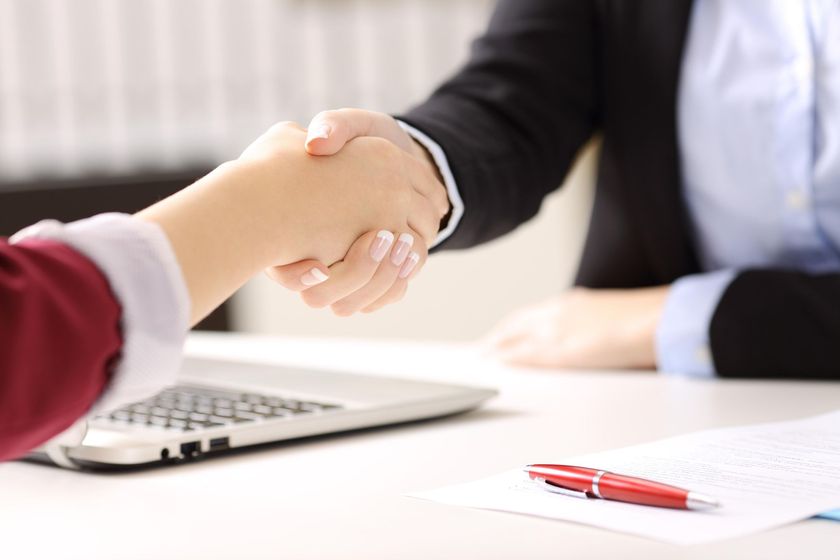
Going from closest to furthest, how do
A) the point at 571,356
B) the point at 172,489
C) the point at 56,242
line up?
the point at 56,242 → the point at 172,489 → the point at 571,356

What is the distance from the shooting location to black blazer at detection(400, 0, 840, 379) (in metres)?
1.04

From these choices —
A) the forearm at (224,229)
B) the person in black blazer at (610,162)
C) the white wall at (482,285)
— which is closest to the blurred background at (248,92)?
the white wall at (482,285)

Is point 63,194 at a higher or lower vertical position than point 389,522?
lower

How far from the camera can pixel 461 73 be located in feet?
4.08

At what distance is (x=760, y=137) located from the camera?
3.89 ft

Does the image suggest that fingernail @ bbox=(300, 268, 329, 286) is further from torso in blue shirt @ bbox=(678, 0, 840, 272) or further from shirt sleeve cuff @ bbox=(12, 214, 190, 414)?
torso in blue shirt @ bbox=(678, 0, 840, 272)

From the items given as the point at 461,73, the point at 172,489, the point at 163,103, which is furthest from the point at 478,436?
the point at 163,103

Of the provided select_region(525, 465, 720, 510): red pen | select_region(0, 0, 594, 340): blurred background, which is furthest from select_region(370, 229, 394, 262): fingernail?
select_region(0, 0, 594, 340): blurred background

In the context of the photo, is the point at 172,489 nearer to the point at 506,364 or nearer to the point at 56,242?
the point at 56,242

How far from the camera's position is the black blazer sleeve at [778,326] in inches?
40.6

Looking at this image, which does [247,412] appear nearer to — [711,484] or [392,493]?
[392,493]

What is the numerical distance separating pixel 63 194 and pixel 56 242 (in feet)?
7.66

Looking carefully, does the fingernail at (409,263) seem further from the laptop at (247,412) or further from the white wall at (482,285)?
the white wall at (482,285)

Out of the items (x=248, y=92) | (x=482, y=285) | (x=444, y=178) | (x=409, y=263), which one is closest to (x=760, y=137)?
(x=444, y=178)
